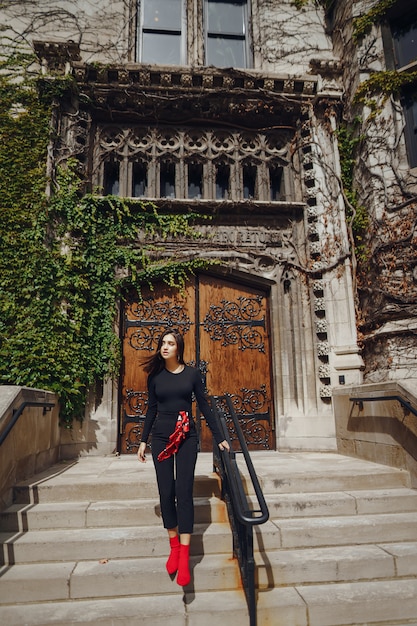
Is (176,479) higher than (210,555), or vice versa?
(176,479)

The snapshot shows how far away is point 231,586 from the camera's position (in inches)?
119

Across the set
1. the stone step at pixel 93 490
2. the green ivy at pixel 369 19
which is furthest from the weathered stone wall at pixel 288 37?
the stone step at pixel 93 490

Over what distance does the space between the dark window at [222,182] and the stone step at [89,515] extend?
560cm

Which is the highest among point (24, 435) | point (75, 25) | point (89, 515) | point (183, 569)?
point (75, 25)

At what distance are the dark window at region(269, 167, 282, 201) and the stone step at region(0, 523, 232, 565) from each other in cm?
608

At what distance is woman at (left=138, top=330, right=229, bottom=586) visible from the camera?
2.93m

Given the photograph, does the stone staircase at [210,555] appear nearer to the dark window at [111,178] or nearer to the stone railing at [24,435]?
the stone railing at [24,435]

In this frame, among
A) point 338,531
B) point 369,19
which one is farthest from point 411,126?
point 338,531

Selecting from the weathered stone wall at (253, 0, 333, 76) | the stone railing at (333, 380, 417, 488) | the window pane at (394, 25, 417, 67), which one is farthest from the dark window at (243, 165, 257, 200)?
the stone railing at (333, 380, 417, 488)

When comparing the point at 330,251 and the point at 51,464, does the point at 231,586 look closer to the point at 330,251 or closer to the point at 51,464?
the point at 51,464

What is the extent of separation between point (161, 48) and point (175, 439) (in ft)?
26.4

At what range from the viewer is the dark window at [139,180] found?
25.2ft

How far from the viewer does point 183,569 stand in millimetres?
2873

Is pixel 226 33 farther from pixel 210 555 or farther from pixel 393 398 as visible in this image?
pixel 210 555
